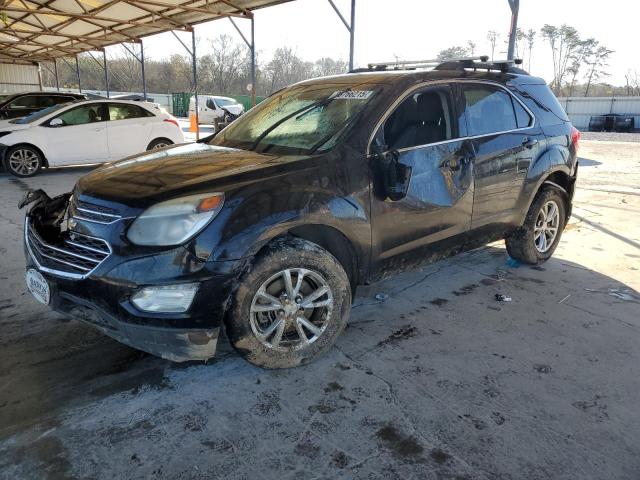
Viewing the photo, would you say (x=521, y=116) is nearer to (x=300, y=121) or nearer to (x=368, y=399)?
(x=300, y=121)

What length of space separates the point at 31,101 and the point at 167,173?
12708 mm

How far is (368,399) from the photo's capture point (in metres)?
2.62

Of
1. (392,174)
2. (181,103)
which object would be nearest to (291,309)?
(392,174)

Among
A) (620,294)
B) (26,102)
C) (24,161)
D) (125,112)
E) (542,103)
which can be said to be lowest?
(620,294)

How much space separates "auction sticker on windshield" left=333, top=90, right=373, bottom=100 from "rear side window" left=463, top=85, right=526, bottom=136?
0.89 metres

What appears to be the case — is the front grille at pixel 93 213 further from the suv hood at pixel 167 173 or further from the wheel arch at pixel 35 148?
the wheel arch at pixel 35 148

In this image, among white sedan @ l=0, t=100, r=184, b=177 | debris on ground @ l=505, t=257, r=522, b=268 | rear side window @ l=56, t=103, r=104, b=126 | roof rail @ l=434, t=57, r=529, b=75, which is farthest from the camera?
rear side window @ l=56, t=103, r=104, b=126

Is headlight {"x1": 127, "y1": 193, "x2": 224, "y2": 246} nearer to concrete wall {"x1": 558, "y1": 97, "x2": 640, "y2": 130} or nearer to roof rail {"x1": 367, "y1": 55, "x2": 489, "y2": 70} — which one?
roof rail {"x1": 367, "y1": 55, "x2": 489, "y2": 70}

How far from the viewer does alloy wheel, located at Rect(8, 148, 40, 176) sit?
9.63 metres

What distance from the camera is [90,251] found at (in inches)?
102

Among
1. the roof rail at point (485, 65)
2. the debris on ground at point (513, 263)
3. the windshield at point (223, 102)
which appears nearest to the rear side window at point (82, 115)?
the roof rail at point (485, 65)

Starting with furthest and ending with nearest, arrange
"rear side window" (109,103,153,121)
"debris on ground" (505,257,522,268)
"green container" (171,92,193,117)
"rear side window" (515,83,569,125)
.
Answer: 1. "green container" (171,92,193,117)
2. "rear side window" (109,103,153,121)
3. "debris on ground" (505,257,522,268)
4. "rear side window" (515,83,569,125)

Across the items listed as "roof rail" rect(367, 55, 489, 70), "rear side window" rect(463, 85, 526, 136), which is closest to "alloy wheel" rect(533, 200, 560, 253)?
"rear side window" rect(463, 85, 526, 136)

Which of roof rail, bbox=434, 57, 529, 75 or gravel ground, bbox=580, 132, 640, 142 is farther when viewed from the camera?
A: gravel ground, bbox=580, 132, 640, 142
